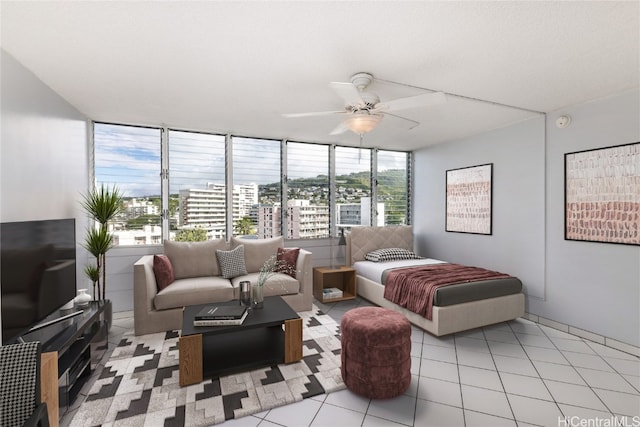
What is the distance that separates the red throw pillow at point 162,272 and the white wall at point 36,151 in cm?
86

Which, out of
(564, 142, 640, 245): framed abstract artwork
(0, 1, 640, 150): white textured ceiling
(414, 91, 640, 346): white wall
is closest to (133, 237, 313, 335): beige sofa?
(0, 1, 640, 150): white textured ceiling

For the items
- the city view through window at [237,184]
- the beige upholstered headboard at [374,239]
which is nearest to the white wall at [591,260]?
the beige upholstered headboard at [374,239]

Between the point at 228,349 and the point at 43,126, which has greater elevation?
the point at 43,126

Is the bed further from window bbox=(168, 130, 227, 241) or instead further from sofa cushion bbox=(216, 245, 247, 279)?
window bbox=(168, 130, 227, 241)

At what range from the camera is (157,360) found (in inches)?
106

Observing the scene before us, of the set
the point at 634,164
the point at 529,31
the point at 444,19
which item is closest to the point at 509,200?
the point at 634,164

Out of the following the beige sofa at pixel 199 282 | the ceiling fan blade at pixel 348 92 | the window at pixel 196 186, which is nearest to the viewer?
the ceiling fan blade at pixel 348 92

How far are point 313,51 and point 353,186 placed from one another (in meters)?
3.41

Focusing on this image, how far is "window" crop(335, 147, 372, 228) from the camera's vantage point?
5352 mm

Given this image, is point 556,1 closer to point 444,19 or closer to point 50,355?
point 444,19

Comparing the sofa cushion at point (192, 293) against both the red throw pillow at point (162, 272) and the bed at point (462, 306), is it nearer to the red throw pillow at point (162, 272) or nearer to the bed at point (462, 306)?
the red throw pillow at point (162, 272)

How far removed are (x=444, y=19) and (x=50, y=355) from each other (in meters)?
3.03

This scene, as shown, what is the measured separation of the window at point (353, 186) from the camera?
5352 millimetres

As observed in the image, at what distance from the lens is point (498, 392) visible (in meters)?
2.25
